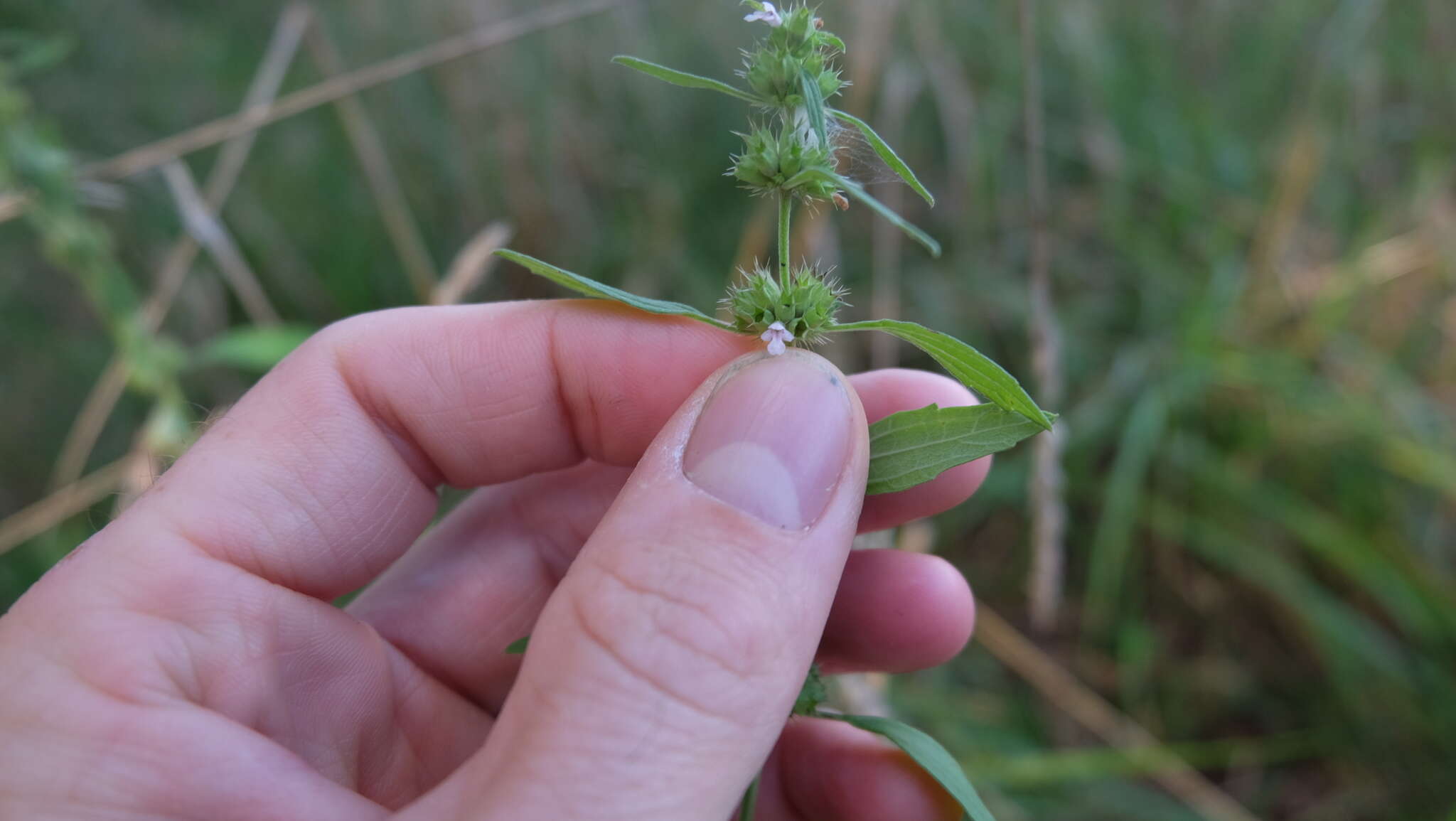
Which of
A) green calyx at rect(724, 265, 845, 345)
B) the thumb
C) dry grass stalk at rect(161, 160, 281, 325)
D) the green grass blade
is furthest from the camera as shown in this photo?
the green grass blade

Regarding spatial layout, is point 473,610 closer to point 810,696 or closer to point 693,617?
point 810,696

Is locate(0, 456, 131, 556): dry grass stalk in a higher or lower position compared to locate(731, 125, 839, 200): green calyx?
lower

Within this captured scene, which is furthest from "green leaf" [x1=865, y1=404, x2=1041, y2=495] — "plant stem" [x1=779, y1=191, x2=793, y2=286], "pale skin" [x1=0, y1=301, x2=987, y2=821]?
"plant stem" [x1=779, y1=191, x2=793, y2=286]

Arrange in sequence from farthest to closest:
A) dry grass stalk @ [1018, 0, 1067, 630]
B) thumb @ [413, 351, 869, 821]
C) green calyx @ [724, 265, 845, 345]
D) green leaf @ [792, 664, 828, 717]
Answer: dry grass stalk @ [1018, 0, 1067, 630] → green leaf @ [792, 664, 828, 717] → green calyx @ [724, 265, 845, 345] → thumb @ [413, 351, 869, 821]

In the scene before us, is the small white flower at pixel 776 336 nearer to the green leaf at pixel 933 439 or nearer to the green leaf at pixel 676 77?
the green leaf at pixel 933 439

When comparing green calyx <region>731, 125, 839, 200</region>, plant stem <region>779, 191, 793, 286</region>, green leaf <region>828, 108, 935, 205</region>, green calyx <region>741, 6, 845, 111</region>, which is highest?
green calyx <region>741, 6, 845, 111</region>

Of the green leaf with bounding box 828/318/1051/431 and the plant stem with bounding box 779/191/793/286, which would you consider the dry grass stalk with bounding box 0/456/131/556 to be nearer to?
the plant stem with bounding box 779/191/793/286

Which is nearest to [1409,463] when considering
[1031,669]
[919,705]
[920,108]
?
[1031,669]

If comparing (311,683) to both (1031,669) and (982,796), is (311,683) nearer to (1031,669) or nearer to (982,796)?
(982,796)
